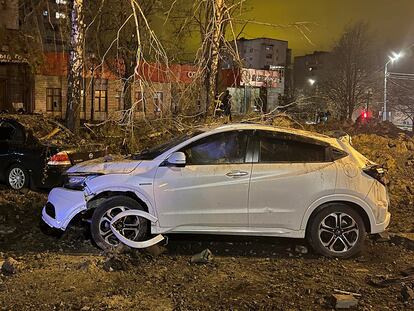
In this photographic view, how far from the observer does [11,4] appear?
32375 mm

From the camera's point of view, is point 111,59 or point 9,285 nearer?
point 9,285

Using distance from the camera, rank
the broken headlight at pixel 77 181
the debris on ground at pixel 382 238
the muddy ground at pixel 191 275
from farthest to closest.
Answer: the debris on ground at pixel 382 238
the broken headlight at pixel 77 181
the muddy ground at pixel 191 275

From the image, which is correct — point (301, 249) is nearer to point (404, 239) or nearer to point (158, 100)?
point (404, 239)

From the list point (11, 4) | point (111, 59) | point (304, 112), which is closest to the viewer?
point (304, 112)

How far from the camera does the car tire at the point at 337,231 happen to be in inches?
263

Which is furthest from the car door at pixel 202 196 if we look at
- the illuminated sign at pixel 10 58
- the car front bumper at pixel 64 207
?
the illuminated sign at pixel 10 58

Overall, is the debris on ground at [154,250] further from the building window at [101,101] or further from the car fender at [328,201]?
the building window at [101,101]

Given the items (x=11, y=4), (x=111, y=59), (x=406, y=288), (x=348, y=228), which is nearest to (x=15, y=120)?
(x=348, y=228)

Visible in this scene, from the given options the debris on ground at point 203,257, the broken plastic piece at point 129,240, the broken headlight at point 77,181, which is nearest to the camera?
the debris on ground at point 203,257

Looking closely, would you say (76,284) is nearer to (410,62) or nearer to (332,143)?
(332,143)

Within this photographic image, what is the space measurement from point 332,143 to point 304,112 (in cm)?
1081

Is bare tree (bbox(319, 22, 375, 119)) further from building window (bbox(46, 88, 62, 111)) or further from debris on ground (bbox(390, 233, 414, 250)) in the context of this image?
debris on ground (bbox(390, 233, 414, 250))

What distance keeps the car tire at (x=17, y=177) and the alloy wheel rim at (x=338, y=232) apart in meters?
6.80

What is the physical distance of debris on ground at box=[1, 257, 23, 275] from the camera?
5824 mm
